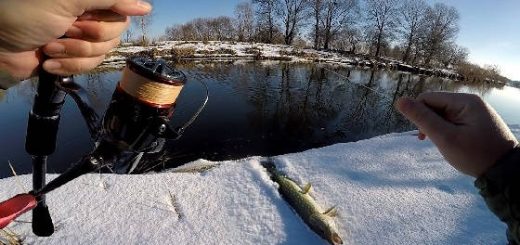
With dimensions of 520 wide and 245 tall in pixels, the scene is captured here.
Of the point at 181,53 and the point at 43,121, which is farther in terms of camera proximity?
the point at 181,53

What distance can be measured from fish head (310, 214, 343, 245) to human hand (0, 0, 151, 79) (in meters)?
2.72

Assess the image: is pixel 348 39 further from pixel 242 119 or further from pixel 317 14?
pixel 242 119

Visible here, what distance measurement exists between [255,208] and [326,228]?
0.80 metres

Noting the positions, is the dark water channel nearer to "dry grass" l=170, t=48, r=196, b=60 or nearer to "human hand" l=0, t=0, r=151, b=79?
"human hand" l=0, t=0, r=151, b=79

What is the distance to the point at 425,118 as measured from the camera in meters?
1.26

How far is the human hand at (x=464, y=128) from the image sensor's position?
1.13 meters

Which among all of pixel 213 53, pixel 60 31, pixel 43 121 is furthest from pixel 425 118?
pixel 213 53

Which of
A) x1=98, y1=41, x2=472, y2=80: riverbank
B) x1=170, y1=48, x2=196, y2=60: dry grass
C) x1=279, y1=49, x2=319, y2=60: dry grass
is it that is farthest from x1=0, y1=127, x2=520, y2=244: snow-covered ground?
x1=279, y1=49, x2=319, y2=60: dry grass

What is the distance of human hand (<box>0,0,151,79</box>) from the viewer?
1.17 m

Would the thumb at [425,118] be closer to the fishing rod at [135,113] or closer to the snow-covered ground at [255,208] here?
the fishing rod at [135,113]

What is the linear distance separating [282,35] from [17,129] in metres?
32.9

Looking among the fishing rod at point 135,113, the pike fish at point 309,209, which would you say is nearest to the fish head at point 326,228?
the pike fish at point 309,209

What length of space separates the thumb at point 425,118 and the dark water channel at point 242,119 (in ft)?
15.2

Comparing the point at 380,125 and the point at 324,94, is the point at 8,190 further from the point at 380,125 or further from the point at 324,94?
the point at 324,94
